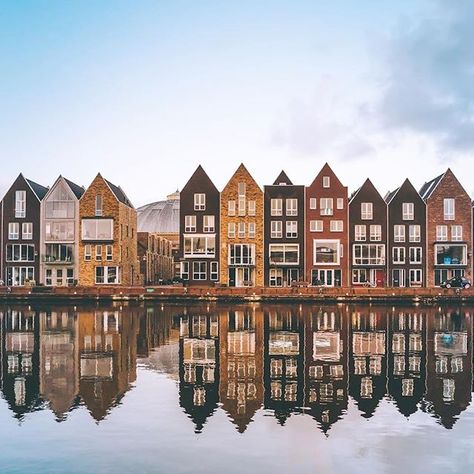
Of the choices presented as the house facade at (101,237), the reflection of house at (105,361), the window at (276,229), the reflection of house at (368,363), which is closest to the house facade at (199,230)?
the window at (276,229)

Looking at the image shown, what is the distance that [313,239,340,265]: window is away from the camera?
9100 cm

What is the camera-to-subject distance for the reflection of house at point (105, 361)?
80.2ft

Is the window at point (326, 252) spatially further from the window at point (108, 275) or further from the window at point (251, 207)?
the window at point (108, 275)

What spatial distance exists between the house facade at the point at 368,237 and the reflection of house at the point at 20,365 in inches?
1998

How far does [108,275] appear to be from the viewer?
92.4 metres

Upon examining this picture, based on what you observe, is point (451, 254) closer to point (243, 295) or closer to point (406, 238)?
Answer: point (406, 238)

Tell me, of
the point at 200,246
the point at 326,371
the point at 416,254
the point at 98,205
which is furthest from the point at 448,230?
the point at 326,371

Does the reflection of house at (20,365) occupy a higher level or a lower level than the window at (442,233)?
lower

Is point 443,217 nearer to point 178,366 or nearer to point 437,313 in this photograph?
point 437,313

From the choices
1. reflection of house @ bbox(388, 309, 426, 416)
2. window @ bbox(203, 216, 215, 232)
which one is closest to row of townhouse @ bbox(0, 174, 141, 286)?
window @ bbox(203, 216, 215, 232)

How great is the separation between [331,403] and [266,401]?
2.35 m

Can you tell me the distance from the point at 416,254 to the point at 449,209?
846 centimetres

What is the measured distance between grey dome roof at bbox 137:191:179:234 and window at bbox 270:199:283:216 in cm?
4377

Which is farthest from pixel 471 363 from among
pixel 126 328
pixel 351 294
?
pixel 351 294
